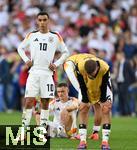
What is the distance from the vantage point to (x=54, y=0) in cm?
3150

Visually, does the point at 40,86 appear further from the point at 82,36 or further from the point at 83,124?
the point at 82,36

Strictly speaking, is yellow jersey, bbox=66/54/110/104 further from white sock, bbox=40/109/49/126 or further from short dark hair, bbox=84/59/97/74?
white sock, bbox=40/109/49/126

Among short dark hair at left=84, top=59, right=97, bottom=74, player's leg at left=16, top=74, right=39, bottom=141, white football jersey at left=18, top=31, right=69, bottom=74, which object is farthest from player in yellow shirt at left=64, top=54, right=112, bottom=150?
player's leg at left=16, top=74, right=39, bottom=141

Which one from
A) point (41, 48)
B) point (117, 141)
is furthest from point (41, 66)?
point (117, 141)

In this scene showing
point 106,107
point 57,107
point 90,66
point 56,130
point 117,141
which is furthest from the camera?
point 57,107

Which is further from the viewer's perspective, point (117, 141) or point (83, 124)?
point (117, 141)

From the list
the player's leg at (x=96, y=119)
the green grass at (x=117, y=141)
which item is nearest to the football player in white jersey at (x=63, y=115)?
the green grass at (x=117, y=141)

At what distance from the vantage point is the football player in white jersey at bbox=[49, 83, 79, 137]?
16.3 metres

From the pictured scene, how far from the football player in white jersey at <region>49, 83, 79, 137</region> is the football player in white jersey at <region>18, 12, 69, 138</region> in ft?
1.91

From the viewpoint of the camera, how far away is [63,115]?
53.8 feet

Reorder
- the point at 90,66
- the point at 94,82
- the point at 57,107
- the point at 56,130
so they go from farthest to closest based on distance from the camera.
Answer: the point at 57,107 < the point at 56,130 < the point at 94,82 < the point at 90,66

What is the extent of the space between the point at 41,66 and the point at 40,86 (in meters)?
0.41

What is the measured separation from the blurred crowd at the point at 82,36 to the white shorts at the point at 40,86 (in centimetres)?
917

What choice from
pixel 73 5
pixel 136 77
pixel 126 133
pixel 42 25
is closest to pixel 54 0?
pixel 73 5
